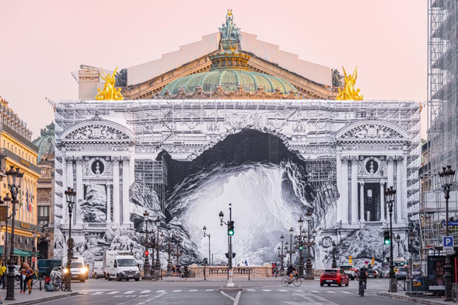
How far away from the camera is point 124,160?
108 metres

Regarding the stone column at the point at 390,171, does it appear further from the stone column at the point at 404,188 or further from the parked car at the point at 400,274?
the parked car at the point at 400,274

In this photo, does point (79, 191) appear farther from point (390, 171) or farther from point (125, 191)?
point (390, 171)

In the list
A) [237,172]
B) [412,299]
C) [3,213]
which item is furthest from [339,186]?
[3,213]

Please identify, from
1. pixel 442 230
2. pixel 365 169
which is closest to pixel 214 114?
pixel 365 169

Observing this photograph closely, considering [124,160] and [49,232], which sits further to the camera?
[49,232]

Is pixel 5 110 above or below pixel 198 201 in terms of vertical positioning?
above

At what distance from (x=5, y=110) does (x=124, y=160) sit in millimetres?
14261

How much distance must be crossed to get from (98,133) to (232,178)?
16.1 m

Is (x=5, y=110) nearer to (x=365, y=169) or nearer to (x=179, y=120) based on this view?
(x=179, y=120)

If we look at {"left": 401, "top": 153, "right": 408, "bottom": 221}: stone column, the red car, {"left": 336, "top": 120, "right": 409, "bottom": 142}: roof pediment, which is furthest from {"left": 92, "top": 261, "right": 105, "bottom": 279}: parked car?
the red car

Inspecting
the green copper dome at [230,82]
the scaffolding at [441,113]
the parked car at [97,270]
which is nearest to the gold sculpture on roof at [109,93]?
the green copper dome at [230,82]

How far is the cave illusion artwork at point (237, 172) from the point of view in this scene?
106812 millimetres

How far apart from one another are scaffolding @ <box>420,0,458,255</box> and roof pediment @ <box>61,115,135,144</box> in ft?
134

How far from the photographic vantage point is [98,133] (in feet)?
355
